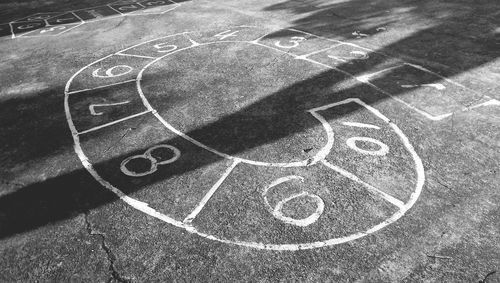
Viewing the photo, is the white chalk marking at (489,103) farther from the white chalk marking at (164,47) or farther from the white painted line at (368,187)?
the white chalk marking at (164,47)

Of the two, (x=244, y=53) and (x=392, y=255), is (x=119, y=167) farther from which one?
(x=244, y=53)

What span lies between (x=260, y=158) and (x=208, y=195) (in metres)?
1.10

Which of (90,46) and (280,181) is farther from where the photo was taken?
(90,46)

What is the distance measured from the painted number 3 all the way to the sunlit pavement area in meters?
0.03

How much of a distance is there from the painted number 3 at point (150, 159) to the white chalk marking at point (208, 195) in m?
0.93

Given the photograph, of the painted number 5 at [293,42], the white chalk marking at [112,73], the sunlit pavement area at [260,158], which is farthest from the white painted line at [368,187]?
the white chalk marking at [112,73]

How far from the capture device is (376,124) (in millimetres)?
6230

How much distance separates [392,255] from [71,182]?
4.58 meters

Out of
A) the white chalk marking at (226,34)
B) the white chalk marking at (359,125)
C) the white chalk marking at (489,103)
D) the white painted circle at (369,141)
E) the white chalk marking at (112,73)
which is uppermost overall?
the white chalk marking at (489,103)

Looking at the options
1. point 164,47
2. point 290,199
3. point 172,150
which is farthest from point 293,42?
point 290,199

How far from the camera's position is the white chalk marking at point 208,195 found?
4686mm

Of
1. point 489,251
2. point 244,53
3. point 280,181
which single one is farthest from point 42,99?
point 489,251

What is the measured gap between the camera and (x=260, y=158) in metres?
5.66

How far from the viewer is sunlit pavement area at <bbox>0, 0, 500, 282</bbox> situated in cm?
414
